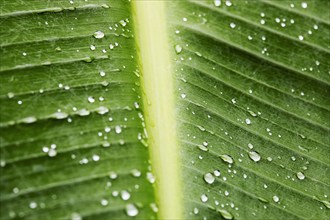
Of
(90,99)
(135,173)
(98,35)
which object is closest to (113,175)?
(135,173)

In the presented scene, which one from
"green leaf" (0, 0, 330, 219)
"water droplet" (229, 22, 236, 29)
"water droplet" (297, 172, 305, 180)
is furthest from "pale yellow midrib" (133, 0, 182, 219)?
"water droplet" (297, 172, 305, 180)

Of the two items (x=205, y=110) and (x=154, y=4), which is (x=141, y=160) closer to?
(x=205, y=110)

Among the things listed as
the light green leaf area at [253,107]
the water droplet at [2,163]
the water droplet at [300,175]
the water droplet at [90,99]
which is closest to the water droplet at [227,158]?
the light green leaf area at [253,107]

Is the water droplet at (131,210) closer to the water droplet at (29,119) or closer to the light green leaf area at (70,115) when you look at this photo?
the light green leaf area at (70,115)

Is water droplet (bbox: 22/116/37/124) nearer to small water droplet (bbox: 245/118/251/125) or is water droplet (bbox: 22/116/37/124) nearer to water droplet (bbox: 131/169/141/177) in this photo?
water droplet (bbox: 131/169/141/177)

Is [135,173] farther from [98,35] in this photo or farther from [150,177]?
[98,35]

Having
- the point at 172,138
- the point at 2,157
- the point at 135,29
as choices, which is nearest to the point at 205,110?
the point at 172,138
